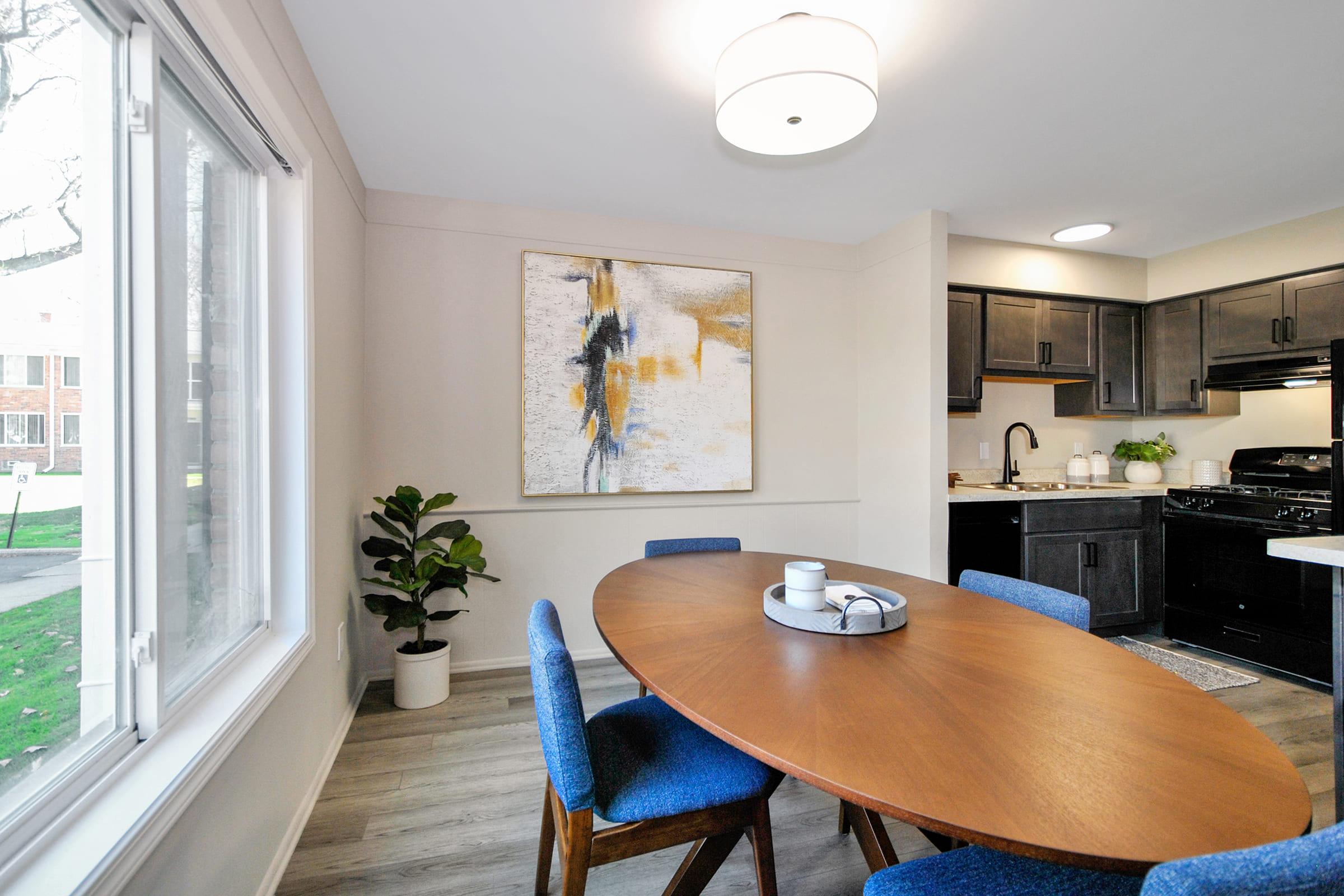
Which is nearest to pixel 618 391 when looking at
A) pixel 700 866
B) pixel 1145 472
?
pixel 700 866

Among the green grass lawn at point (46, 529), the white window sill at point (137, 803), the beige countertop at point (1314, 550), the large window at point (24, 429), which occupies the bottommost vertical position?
the white window sill at point (137, 803)

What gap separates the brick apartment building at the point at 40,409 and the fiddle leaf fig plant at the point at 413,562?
5.49 feet

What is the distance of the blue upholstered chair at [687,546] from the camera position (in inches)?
99.5

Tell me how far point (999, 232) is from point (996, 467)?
1582 millimetres

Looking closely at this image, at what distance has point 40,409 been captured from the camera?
0.95 meters

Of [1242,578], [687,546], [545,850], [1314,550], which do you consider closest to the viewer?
[545,850]

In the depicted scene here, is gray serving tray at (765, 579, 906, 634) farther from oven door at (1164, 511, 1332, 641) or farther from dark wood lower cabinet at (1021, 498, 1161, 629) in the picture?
oven door at (1164, 511, 1332, 641)

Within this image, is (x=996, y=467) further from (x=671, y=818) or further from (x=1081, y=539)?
(x=671, y=818)

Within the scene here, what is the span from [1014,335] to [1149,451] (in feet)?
4.89

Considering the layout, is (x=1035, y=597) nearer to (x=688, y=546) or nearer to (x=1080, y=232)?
(x=688, y=546)

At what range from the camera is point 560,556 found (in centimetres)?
334

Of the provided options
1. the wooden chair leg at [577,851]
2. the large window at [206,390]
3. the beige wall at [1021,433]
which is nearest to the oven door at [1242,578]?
the beige wall at [1021,433]

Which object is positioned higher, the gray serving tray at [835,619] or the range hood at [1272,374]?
the range hood at [1272,374]

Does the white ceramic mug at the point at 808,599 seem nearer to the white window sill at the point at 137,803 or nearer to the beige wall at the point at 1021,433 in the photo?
the white window sill at the point at 137,803
